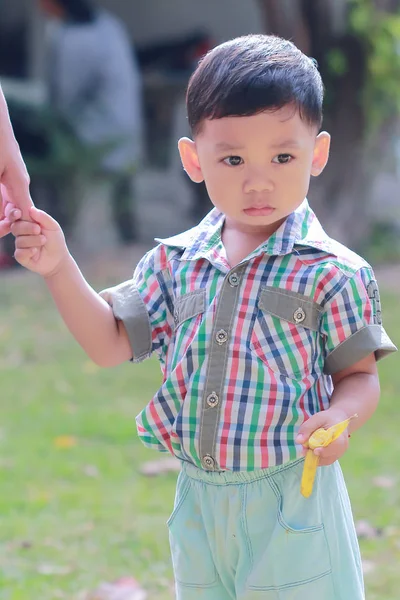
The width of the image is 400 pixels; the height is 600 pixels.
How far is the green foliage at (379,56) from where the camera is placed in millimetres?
8047

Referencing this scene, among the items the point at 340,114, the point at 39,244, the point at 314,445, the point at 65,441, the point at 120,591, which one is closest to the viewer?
the point at 314,445

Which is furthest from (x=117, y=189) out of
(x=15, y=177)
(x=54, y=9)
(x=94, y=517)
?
(x=15, y=177)

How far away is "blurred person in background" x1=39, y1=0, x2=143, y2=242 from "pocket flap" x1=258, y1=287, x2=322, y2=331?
285 inches

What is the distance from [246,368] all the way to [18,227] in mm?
513

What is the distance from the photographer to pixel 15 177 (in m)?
2.00

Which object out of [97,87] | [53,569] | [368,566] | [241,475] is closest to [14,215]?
[241,475]

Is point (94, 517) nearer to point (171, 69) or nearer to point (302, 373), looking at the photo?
point (302, 373)

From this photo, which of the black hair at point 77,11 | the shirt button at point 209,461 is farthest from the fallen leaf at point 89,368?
the black hair at point 77,11

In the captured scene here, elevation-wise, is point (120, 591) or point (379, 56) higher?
point (379, 56)

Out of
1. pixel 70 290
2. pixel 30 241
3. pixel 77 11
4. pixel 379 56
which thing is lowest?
pixel 70 290

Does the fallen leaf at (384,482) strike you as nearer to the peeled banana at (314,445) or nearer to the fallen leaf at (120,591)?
the fallen leaf at (120,591)

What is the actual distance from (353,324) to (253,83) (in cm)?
46

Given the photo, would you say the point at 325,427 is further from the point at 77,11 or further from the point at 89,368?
the point at 77,11

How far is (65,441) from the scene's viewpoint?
422 centimetres
